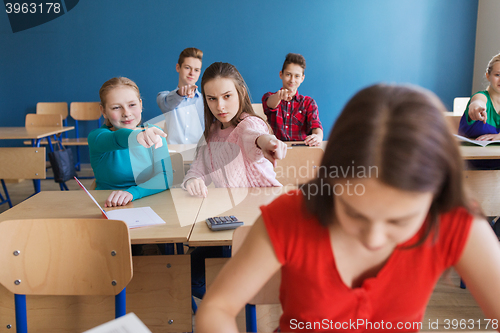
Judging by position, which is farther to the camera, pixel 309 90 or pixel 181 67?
pixel 309 90

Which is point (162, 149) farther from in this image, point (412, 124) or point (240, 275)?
point (412, 124)

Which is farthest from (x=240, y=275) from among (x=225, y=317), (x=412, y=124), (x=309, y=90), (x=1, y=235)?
(x=309, y=90)

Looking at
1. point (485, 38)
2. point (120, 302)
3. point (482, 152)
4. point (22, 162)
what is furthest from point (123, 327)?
point (485, 38)

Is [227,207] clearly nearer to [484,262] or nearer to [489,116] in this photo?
[484,262]

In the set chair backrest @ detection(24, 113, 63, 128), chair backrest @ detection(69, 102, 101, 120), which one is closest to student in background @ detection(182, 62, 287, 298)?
chair backrest @ detection(24, 113, 63, 128)

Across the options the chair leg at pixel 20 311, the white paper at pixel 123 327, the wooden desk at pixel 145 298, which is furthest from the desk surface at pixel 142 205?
the white paper at pixel 123 327

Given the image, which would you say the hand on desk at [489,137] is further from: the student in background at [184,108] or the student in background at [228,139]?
the student in background at [184,108]

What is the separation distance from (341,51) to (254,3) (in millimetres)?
1288

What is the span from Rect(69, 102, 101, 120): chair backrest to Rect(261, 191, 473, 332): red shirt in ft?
15.5

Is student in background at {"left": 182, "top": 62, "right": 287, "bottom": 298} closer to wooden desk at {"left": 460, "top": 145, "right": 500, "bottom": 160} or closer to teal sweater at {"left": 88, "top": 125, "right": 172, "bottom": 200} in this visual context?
teal sweater at {"left": 88, "top": 125, "right": 172, "bottom": 200}

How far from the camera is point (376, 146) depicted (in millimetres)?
492

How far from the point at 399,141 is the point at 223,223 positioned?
0.85 m

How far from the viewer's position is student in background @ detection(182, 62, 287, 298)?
167 cm

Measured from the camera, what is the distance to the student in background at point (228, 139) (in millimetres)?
1703
